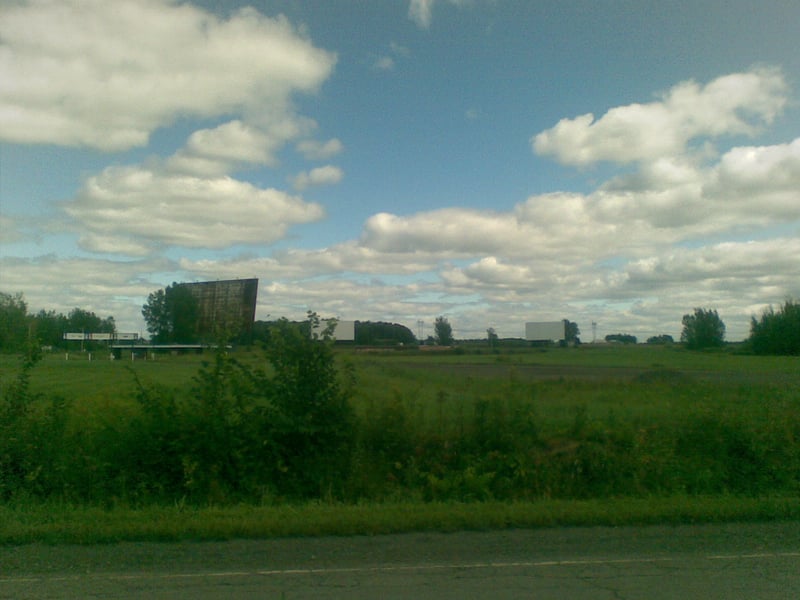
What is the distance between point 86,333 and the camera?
3012 inches

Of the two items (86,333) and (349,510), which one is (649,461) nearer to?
(349,510)

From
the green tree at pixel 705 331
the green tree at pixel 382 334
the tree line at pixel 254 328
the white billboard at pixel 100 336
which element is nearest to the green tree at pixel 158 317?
the tree line at pixel 254 328

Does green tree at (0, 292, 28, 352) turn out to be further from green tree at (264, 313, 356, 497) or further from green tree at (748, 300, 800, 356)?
green tree at (748, 300, 800, 356)

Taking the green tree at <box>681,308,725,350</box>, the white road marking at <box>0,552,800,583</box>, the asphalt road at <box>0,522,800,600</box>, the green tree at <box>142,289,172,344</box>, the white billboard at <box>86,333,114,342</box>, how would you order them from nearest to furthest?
1. the asphalt road at <box>0,522,800,600</box>
2. the white road marking at <box>0,552,800,583</box>
3. the green tree at <box>142,289,172,344</box>
4. the white billboard at <box>86,333,114,342</box>
5. the green tree at <box>681,308,725,350</box>

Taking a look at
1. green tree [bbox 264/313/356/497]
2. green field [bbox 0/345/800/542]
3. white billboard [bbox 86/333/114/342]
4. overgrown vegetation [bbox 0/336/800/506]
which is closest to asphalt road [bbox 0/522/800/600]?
green field [bbox 0/345/800/542]

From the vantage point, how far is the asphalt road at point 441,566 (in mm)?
6535

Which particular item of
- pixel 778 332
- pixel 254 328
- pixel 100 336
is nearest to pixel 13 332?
pixel 254 328

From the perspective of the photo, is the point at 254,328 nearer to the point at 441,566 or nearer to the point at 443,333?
the point at 441,566

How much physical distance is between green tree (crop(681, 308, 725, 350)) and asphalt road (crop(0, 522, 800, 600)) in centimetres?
11136

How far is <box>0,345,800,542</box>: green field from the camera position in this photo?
30.9 feet

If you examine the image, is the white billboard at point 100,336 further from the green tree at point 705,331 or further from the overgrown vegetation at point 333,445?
the green tree at point 705,331

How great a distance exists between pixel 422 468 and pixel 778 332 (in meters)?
75.2

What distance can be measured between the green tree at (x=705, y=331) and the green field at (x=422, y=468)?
105870 millimetres

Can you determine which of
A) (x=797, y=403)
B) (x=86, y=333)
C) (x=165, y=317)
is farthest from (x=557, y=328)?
(x=797, y=403)
